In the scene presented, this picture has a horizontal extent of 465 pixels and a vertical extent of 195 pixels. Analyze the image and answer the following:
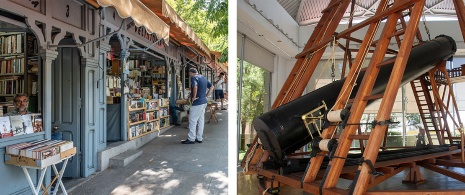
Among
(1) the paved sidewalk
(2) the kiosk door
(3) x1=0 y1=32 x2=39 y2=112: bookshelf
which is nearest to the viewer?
(1) the paved sidewalk

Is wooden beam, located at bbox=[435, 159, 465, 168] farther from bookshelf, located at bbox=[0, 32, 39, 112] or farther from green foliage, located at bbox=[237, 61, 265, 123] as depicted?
bookshelf, located at bbox=[0, 32, 39, 112]

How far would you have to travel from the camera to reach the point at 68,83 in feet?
13.5

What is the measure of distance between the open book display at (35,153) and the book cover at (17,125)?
12cm

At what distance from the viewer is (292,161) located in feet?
9.41

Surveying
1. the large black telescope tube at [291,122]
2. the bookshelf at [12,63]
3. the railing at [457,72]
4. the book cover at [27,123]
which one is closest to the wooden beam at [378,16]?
the large black telescope tube at [291,122]

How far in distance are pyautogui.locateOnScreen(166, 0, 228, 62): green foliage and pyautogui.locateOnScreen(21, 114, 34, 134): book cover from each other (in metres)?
3.16

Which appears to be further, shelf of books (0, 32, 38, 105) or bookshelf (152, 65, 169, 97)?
bookshelf (152, 65, 169, 97)

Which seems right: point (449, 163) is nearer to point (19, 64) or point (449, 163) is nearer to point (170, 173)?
point (170, 173)

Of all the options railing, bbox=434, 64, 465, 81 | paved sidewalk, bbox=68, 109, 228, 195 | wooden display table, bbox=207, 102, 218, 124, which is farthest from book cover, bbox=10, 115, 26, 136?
wooden display table, bbox=207, 102, 218, 124

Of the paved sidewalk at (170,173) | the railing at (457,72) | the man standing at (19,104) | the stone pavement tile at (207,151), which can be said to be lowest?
the paved sidewalk at (170,173)

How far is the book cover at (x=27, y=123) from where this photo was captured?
3236mm

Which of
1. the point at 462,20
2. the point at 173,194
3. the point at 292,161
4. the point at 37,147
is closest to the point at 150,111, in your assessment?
the point at 173,194

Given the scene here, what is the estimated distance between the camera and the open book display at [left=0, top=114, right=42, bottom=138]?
3020 millimetres

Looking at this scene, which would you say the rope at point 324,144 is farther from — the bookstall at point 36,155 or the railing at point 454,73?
the railing at point 454,73
